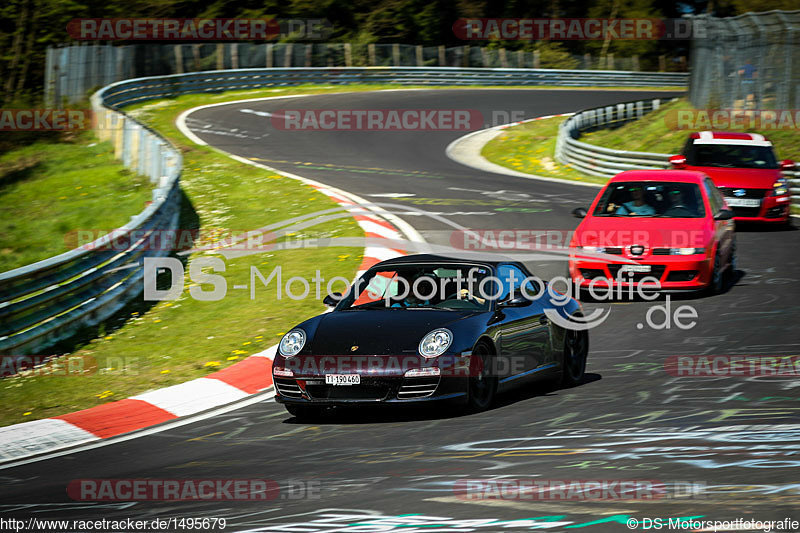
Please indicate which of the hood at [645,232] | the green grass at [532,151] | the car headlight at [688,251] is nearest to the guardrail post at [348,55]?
the green grass at [532,151]

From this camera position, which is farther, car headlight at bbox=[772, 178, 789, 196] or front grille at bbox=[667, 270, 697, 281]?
car headlight at bbox=[772, 178, 789, 196]

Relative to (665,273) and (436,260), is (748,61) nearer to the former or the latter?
(665,273)

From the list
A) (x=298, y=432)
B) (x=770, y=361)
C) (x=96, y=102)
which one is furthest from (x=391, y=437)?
(x=96, y=102)

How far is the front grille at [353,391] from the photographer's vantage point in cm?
808

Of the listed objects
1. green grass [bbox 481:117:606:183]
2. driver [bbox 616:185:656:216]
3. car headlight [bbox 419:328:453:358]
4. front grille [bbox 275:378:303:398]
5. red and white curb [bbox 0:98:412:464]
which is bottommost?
green grass [bbox 481:117:606:183]

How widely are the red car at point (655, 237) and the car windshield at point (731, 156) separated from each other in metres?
5.50

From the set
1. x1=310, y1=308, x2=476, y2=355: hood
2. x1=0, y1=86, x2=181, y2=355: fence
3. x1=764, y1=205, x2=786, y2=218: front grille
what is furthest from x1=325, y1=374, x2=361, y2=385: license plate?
x1=764, y1=205, x2=786, y2=218: front grille

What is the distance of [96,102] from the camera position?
28297mm

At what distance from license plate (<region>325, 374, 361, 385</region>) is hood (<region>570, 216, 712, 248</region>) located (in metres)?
6.05

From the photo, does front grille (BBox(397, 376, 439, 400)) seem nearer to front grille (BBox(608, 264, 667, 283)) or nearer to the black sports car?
the black sports car

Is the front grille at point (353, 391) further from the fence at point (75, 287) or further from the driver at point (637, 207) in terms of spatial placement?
the driver at point (637, 207)

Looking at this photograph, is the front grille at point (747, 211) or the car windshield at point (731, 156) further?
the car windshield at point (731, 156)

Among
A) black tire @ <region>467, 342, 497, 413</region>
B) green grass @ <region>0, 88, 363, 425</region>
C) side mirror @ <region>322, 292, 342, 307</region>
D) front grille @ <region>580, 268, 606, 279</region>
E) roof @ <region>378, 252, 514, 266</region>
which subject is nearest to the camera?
black tire @ <region>467, 342, 497, 413</region>

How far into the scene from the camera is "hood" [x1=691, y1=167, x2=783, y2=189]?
18.6 m
